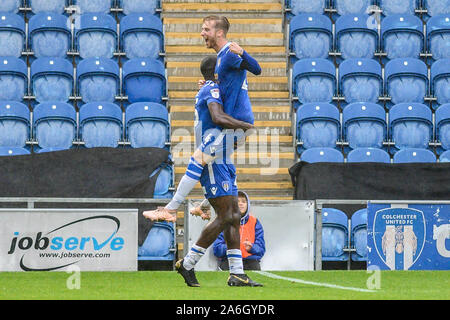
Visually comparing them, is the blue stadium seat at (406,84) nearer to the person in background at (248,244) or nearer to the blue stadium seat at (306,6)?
the blue stadium seat at (306,6)

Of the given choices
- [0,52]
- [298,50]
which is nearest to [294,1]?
[298,50]

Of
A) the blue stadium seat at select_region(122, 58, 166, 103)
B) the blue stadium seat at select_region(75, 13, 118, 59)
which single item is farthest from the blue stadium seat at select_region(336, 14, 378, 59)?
the blue stadium seat at select_region(75, 13, 118, 59)

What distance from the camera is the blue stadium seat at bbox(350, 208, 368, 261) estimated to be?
11.4m

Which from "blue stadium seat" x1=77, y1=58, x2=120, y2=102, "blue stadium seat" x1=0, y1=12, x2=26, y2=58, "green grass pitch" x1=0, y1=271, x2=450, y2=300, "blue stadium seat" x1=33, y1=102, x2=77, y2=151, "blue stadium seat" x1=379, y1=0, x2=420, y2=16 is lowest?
"green grass pitch" x1=0, y1=271, x2=450, y2=300

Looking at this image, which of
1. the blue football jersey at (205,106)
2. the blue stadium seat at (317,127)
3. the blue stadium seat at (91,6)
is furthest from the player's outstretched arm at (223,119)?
the blue stadium seat at (91,6)

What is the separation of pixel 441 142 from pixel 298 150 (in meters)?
2.20

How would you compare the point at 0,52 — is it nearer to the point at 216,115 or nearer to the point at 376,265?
the point at 376,265

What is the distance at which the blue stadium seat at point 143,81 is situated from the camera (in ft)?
45.8

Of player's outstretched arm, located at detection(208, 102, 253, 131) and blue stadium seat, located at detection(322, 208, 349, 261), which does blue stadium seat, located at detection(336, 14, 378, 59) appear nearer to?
A: blue stadium seat, located at detection(322, 208, 349, 261)

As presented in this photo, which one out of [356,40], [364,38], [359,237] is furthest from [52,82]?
[359,237]

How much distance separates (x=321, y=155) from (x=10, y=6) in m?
6.18

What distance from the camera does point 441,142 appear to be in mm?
13672

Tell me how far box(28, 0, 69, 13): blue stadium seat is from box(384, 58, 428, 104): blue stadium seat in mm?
5573

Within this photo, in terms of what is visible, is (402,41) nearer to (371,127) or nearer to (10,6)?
(371,127)
